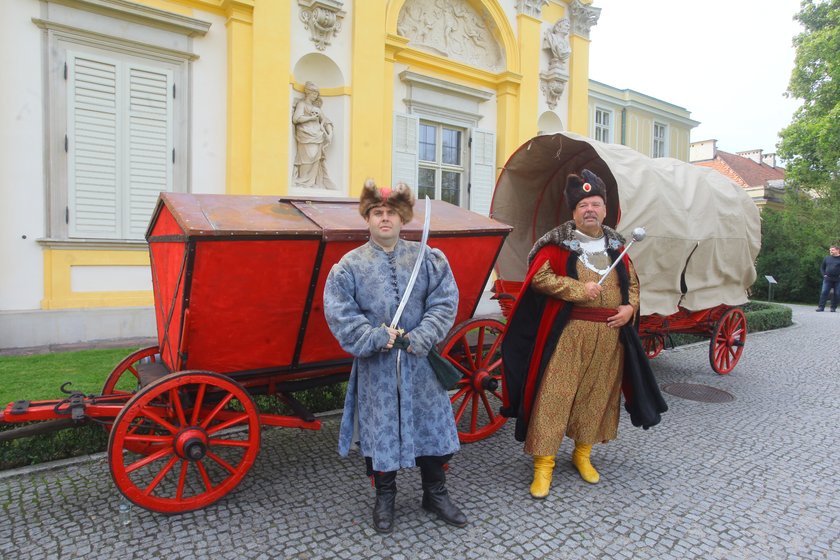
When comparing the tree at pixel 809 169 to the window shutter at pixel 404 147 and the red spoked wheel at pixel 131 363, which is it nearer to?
the window shutter at pixel 404 147

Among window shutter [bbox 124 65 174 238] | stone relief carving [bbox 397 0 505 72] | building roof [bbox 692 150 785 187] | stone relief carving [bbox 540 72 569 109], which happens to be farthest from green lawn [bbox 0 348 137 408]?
building roof [bbox 692 150 785 187]

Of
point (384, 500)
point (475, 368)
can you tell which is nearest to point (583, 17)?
point (475, 368)

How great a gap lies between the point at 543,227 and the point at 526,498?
11.1ft

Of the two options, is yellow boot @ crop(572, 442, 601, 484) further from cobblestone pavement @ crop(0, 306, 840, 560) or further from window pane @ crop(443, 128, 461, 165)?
window pane @ crop(443, 128, 461, 165)

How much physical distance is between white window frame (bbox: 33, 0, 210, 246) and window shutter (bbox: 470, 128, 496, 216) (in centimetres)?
514

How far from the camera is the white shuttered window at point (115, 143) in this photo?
6801 mm

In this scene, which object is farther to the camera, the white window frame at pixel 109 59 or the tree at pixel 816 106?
the tree at pixel 816 106

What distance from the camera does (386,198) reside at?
9.00 ft

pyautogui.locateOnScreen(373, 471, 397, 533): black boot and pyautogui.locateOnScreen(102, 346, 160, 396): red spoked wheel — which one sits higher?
pyautogui.locateOnScreen(102, 346, 160, 396): red spoked wheel

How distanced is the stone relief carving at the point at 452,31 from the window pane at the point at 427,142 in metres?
1.37

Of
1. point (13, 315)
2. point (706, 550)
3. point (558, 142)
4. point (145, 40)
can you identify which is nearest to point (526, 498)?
point (706, 550)

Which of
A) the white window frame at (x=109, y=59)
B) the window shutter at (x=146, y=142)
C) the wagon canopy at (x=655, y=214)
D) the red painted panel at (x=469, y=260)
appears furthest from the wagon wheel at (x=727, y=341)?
the window shutter at (x=146, y=142)

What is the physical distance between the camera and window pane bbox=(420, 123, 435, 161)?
399 inches

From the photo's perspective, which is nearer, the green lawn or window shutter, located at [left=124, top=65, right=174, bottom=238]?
the green lawn
